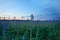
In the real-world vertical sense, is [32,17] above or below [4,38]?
above

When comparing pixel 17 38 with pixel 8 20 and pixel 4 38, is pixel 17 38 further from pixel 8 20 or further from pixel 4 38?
pixel 8 20

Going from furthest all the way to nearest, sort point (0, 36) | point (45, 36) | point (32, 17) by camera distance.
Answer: point (45, 36), point (0, 36), point (32, 17)

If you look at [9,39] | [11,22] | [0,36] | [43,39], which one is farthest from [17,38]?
[11,22]

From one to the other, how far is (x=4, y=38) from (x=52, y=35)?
4.55ft

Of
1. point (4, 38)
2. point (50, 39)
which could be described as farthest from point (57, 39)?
point (4, 38)

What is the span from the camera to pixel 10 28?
189 inches

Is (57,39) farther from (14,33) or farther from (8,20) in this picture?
(8,20)

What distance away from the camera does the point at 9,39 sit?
3971 mm

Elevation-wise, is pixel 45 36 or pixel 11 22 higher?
pixel 11 22

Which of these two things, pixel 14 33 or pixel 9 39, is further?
pixel 14 33

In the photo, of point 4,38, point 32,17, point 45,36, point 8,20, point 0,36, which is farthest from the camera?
point 8,20

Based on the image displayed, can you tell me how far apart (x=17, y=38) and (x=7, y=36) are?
0.79 feet

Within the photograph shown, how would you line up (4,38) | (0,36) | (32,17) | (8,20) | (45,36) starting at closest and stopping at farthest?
(32,17) → (4,38) → (0,36) → (45,36) → (8,20)

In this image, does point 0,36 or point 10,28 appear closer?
point 0,36
